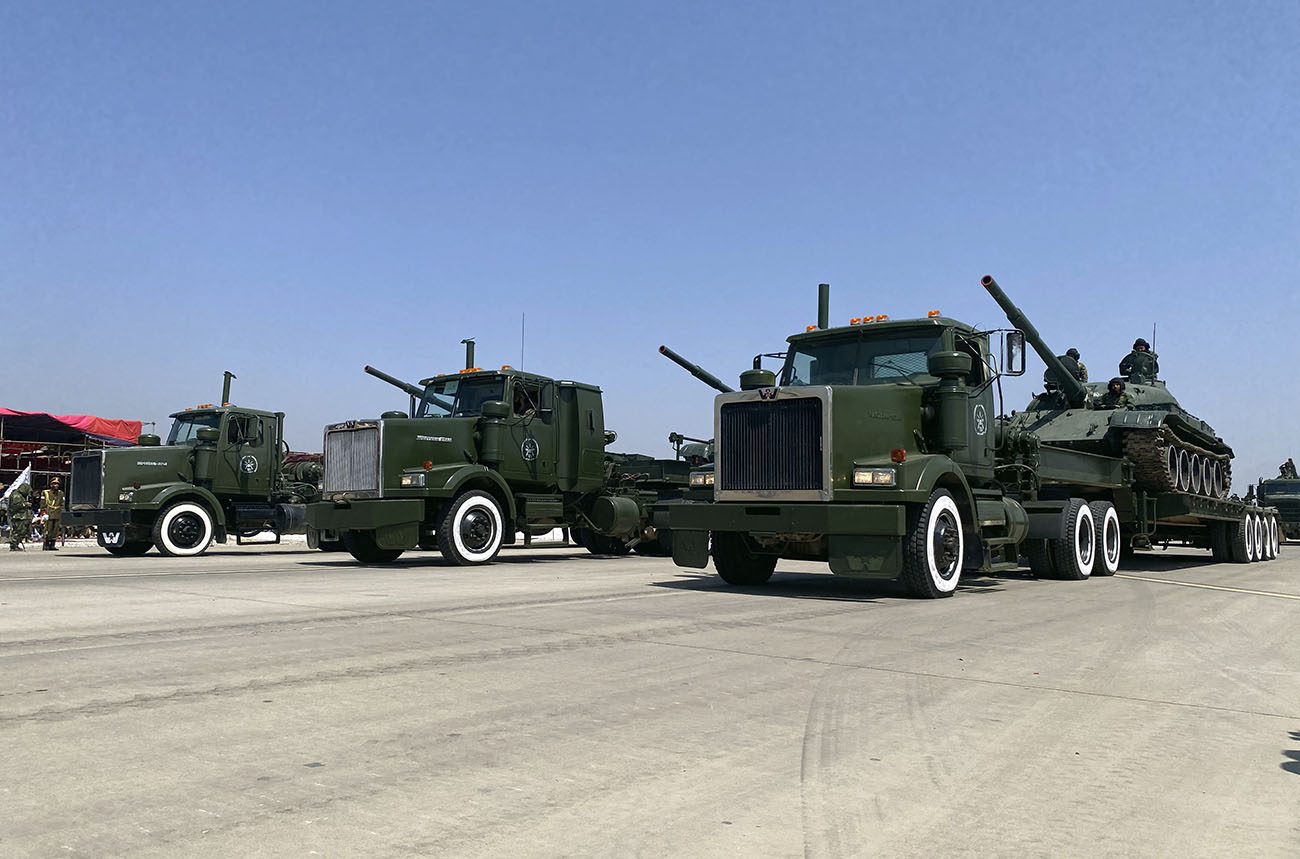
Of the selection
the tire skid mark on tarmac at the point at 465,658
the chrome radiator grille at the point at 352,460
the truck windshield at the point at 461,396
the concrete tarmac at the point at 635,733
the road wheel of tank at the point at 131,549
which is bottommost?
the concrete tarmac at the point at 635,733

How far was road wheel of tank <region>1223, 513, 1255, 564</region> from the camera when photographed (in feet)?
63.3

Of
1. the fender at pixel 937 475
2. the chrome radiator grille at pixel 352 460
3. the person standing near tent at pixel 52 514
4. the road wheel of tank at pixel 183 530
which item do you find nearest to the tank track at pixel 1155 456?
the fender at pixel 937 475

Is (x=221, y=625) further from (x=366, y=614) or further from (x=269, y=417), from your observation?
(x=269, y=417)

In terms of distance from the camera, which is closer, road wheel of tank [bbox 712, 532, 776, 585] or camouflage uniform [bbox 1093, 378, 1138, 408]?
road wheel of tank [bbox 712, 532, 776, 585]

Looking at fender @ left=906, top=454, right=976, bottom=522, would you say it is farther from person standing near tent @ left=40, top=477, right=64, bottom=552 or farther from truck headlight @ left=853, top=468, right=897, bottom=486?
person standing near tent @ left=40, top=477, right=64, bottom=552

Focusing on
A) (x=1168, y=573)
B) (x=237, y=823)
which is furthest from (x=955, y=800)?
(x=1168, y=573)

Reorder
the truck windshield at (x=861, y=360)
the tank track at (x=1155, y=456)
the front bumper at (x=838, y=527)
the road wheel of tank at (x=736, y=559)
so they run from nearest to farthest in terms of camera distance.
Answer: the front bumper at (x=838, y=527) < the truck windshield at (x=861, y=360) < the road wheel of tank at (x=736, y=559) < the tank track at (x=1155, y=456)

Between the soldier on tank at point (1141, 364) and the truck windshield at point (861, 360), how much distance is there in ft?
32.3

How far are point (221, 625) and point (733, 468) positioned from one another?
5242 mm

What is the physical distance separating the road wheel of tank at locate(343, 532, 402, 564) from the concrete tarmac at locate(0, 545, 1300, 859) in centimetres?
733

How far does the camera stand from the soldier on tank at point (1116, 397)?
1717 cm

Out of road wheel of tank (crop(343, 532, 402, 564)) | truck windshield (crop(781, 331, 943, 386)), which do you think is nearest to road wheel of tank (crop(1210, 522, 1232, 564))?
truck windshield (crop(781, 331, 943, 386))

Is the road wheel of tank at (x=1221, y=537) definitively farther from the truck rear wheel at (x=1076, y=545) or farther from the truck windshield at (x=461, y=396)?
the truck windshield at (x=461, y=396)

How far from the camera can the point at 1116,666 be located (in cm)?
620
